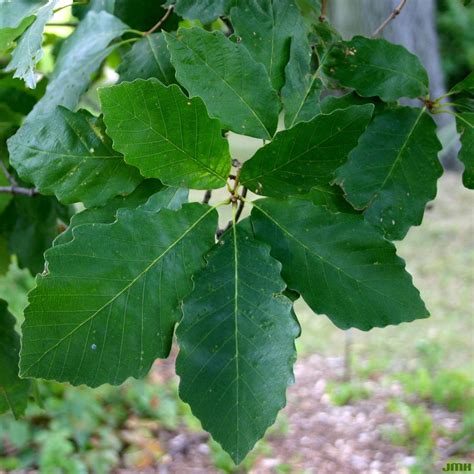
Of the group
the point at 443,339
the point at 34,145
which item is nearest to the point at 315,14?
the point at 34,145

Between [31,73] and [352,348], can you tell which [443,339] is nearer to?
[352,348]

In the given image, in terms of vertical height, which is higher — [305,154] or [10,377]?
[305,154]

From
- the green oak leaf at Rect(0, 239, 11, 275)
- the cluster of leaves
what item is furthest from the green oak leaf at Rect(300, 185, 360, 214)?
the green oak leaf at Rect(0, 239, 11, 275)

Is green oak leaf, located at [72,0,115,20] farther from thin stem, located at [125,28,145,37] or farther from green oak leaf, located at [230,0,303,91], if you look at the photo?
green oak leaf, located at [230,0,303,91]

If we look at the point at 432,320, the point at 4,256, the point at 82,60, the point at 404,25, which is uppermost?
the point at 82,60

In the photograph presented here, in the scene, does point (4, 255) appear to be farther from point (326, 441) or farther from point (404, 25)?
point (404, 25)

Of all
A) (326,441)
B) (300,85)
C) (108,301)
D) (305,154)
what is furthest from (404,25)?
(108,301)

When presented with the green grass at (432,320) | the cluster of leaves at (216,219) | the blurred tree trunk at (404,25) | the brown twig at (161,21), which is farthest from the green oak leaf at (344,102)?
the green grass at (432,320)

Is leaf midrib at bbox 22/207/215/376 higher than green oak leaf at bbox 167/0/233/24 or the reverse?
the reverse
